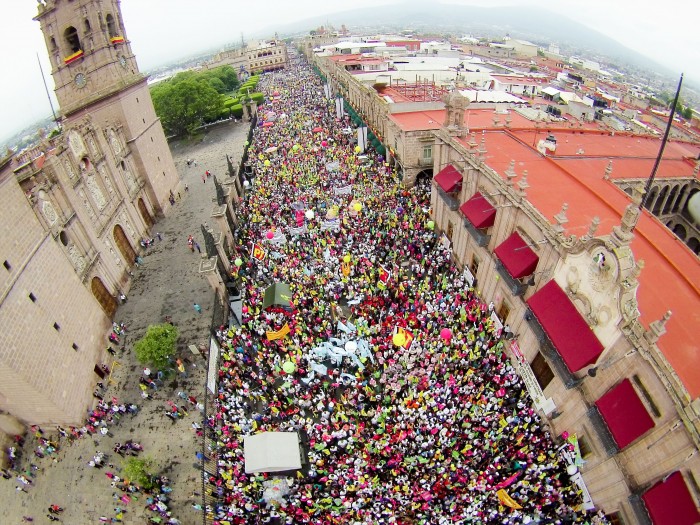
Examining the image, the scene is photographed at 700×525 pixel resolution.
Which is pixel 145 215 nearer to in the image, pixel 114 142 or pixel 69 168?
pixel 114 142

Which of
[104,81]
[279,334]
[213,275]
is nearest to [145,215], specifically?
[104,81]

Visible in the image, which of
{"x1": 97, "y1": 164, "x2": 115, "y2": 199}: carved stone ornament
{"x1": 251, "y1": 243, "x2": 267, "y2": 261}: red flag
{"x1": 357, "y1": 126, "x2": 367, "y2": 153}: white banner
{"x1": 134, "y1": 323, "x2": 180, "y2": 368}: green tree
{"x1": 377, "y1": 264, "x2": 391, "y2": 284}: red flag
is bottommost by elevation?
{"x1": 134, "y1": 323, "x2": 180, "y2": 368}: green tree

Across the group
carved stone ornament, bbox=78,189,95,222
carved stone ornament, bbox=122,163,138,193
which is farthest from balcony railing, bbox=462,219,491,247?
carved stone ornament, bbox=122,163,138,193

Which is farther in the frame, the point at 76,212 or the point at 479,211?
the point at 76,212

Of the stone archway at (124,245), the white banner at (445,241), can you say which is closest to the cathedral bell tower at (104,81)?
the stone archway at (124,245)

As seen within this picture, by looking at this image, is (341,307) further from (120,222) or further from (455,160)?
(120,222)

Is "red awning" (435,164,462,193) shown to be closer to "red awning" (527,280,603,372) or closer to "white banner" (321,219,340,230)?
"white banner" (321,219,340,230)
